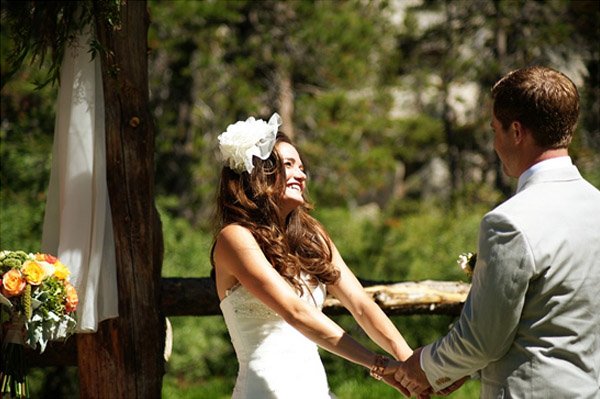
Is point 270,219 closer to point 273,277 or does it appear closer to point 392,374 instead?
point 273,277

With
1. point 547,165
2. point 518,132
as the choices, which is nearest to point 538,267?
point 547,165

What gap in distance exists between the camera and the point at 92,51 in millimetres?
4672

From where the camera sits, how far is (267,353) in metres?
4.04

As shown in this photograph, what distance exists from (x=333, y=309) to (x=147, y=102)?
1783 millimetres

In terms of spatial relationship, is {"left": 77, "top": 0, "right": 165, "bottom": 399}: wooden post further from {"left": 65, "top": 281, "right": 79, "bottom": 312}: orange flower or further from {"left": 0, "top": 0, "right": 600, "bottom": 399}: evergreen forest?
{"left": 0, "top": 0, "right": 600, "bottom": 399}: evergreen forest

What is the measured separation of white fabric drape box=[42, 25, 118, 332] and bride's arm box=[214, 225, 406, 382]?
0.94 m

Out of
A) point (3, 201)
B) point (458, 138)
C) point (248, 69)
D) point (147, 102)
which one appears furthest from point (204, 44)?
point (147, 102)

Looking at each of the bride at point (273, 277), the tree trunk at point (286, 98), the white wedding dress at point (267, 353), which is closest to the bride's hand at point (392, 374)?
the bride at point (273, 277)

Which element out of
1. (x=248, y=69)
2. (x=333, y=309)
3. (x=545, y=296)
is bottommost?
(x=333, y=309)

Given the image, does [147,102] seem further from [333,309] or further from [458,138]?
[458,138]

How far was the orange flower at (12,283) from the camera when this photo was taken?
4.08 meters

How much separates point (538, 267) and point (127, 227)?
2484 millimetres

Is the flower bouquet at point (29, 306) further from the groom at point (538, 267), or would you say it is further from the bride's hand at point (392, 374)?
the groom at point (538, 267)

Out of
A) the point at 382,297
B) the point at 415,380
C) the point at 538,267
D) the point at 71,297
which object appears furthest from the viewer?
the point at 382,297
